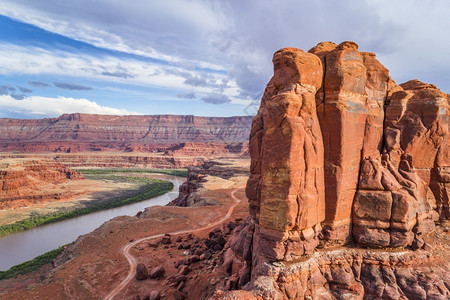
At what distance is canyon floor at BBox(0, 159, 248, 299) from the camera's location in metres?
21.3

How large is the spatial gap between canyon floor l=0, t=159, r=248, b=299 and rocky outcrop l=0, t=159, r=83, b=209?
166 ft

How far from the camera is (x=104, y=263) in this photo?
88.9 ft

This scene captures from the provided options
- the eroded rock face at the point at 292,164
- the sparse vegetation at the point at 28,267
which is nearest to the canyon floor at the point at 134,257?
the sparse vegetation at the point at 28,267

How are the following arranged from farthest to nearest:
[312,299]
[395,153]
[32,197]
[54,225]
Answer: [32,197], [54,225], [395,153], [312,299]

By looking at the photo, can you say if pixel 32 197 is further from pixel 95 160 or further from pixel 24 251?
pixel 95 160

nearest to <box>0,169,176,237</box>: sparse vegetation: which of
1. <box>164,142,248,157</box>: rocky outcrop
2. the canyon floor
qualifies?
the canyon floor

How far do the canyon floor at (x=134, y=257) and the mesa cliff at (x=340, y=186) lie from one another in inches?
257

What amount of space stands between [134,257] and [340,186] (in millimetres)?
22973

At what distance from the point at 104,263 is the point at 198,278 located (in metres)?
Result: 13.1

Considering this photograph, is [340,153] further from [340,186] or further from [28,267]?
[28,267]

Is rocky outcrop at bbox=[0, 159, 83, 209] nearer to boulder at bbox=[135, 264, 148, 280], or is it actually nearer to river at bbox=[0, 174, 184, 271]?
river at bbox=[0, 174, 184, 271]

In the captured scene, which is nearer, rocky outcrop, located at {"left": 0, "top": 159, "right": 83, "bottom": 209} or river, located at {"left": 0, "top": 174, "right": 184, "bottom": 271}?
river, located at {"left": 0, "top": 174, "right": 184, "bottom": 271}

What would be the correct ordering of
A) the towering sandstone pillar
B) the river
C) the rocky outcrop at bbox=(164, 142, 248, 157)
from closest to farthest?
the towering sandstone pillar → the river → the rocky outcrop at bbox=(164, 142, 248, 157)

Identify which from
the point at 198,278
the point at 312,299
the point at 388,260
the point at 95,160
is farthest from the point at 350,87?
the point at 95,160
